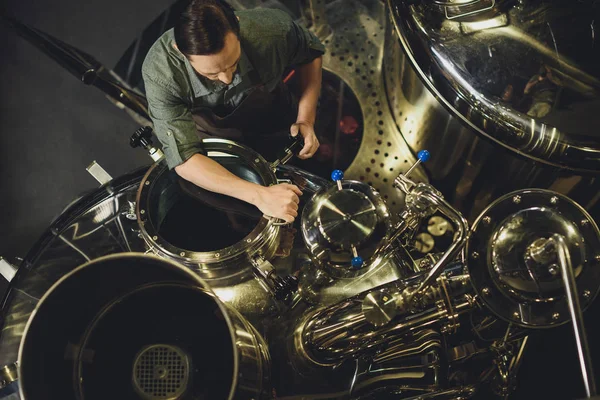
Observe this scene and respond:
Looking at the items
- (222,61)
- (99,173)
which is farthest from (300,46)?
(99,173)

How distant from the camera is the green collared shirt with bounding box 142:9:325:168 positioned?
1.71 meters

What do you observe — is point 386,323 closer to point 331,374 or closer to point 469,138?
point 331,374

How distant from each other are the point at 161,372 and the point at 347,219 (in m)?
0.72

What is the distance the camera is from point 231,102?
78.7 inches

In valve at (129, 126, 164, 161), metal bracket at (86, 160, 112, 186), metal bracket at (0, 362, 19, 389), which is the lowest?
metal bracket at (0, 362, 19, 389)

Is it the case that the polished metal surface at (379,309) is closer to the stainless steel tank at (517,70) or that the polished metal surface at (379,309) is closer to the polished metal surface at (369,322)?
the polished metal surface at (369,322)

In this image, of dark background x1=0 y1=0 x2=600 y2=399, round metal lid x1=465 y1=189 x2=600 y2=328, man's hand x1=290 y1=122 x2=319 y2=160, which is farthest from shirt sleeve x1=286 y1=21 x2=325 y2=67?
dark background x1=0 y1=0 x2=600 y2=399

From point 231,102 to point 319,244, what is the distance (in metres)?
0.78

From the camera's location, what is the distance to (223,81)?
1682mm

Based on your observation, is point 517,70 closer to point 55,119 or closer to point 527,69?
point 527,69

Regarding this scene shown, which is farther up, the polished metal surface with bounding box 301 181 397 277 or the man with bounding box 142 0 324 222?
the man with bounding box 142 0 324 222

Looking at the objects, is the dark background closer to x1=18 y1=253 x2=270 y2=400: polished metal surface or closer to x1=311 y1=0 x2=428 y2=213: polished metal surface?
x1=311 y1=0 x2=428 y2=213: polished metal surface

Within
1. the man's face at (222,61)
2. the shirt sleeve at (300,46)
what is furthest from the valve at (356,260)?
the shirt sleeve at (300,46)

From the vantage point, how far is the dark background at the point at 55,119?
8.65ft
